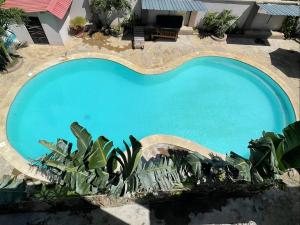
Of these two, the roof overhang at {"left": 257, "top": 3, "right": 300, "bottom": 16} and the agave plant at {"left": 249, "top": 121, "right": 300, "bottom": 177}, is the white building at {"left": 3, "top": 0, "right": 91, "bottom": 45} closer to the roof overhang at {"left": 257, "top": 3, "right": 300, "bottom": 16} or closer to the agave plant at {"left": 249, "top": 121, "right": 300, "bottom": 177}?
the roof overhang at {"left": 257, "top": 3, "right": 300, "bottom": 16}

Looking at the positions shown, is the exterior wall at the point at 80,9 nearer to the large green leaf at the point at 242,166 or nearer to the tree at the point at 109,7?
the tree at the point at 109,7

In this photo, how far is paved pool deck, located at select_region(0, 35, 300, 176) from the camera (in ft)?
56.5

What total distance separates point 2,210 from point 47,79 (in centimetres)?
933

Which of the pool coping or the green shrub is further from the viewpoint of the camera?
the green shrub

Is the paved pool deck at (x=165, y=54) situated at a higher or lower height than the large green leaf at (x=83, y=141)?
lower

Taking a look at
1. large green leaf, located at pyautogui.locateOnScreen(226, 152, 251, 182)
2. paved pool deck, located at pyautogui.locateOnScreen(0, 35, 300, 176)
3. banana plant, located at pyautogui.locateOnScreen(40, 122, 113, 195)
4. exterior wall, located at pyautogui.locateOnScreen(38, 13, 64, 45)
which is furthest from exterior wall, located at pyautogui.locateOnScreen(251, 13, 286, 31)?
banana plant, located at pyautogui.locateOnScreen(40, 122, 113, 195)

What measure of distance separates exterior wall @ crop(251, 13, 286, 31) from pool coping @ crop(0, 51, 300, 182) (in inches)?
152

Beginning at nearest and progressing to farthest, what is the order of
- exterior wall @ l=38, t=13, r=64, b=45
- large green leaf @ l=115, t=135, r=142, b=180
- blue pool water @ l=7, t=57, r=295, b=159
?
1. large green leaf @ l=115, t=135, r=142, b=180
2. blue pool water @ l=7, t=57, r=295, b=159
3. exterior wall @ l=38, t=13, r=64, b=45

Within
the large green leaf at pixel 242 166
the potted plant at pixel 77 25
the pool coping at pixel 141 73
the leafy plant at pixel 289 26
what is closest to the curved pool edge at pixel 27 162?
the pool coping at pixel 141 73

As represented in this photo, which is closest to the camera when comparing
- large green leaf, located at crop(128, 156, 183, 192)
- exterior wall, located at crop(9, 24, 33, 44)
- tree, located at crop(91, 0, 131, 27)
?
large green leaf, located at crop(128, 156, 183, 192)

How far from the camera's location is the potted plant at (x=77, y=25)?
18.5 metres

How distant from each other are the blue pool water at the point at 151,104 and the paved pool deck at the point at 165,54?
614mm

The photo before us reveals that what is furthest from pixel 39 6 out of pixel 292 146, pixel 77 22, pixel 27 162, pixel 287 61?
pixel 287 61

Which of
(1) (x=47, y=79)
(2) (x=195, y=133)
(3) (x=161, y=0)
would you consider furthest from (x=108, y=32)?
(2) (x=195, y=133)
